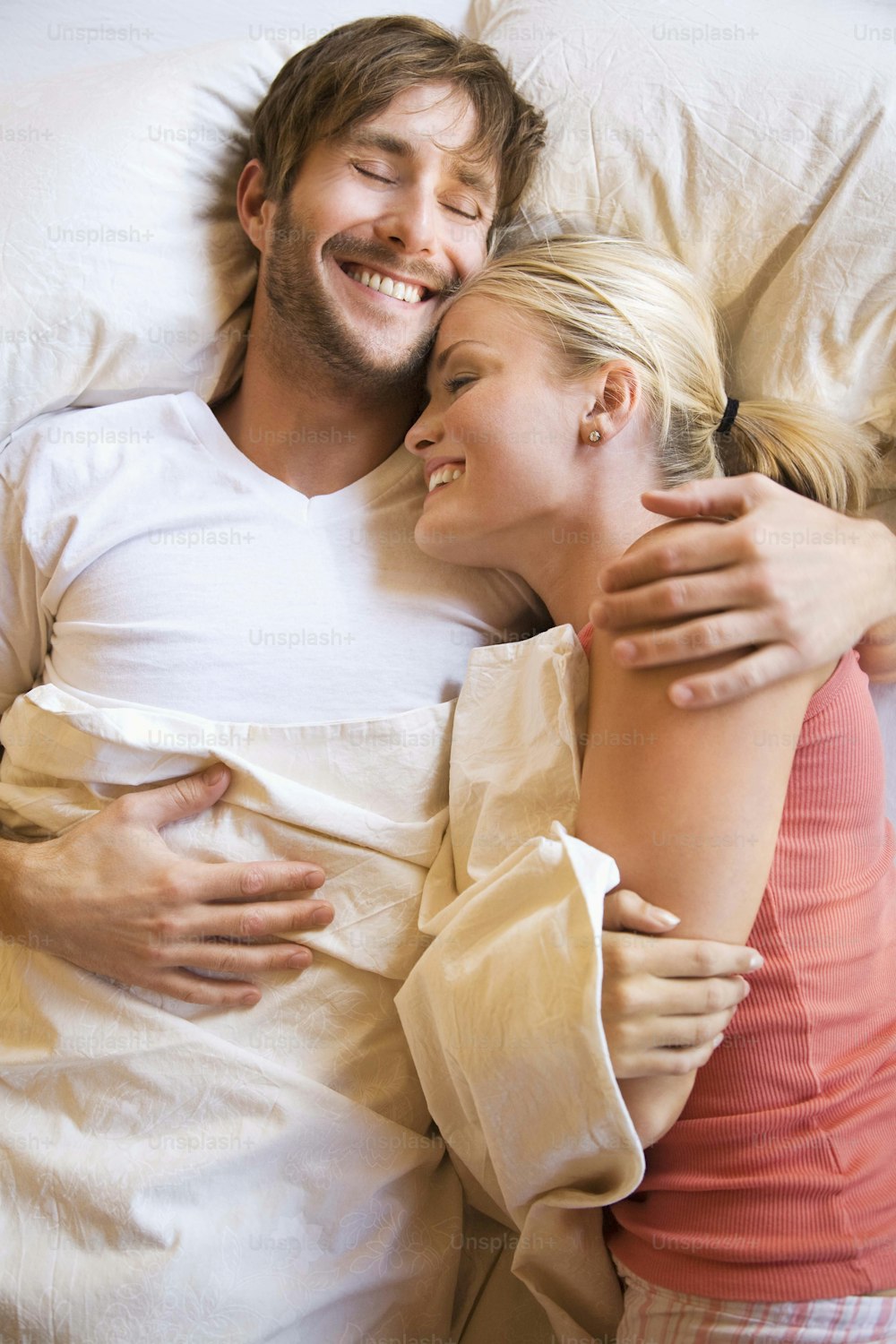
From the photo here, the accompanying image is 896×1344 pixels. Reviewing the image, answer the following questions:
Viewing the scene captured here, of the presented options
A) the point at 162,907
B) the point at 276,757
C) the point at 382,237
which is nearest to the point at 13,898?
the point at 162,907

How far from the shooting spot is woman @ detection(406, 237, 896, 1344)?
0.94m

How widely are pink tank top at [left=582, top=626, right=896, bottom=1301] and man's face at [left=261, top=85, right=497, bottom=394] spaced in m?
0.70

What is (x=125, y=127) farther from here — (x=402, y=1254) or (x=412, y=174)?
(x=402, y=1254)

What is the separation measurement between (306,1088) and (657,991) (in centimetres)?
39

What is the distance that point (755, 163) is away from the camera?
133cm

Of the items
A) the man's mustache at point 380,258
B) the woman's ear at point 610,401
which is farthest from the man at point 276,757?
the woman's ear at point 610,401

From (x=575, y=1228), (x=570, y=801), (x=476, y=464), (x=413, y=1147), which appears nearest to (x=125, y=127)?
(x=476, y=464)

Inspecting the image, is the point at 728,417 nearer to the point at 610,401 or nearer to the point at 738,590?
the point at 610,401

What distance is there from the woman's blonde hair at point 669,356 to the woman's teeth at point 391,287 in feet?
0.31

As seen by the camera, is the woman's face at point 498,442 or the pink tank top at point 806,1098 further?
the woman's face at point 498,442

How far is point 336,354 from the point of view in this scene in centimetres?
136

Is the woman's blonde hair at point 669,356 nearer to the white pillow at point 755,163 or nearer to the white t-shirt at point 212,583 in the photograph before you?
the white pillow at point 755,163

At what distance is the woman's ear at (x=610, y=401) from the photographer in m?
1.15

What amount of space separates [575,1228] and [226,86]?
4.83ft
